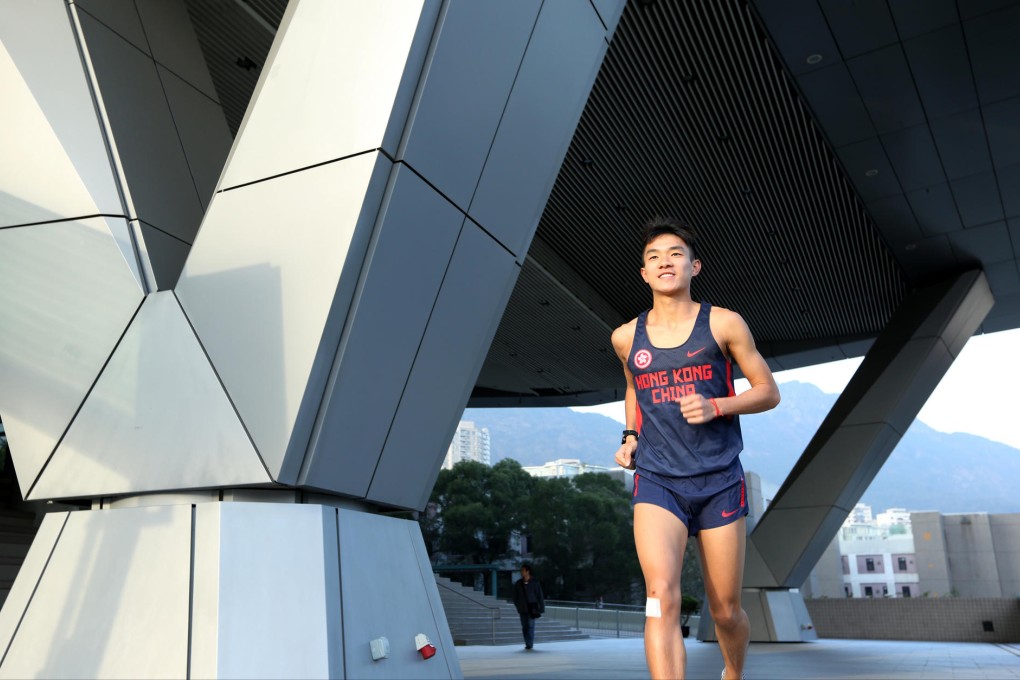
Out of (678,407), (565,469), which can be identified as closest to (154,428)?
(678,407)

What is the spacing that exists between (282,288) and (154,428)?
2.82 ft

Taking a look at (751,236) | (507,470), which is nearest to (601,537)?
(507,470)

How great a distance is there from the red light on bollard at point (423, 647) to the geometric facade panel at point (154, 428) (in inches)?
42.9

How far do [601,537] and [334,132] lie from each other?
44.4 metres

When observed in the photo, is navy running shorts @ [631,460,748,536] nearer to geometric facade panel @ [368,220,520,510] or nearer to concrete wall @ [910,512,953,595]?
geometric facade panel @ [368,220,520,510]

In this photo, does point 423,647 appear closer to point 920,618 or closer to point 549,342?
point 549,342

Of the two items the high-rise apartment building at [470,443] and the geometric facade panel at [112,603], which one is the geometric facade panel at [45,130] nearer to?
the geometric facade panel at [112,603]

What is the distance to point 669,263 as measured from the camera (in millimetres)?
3631

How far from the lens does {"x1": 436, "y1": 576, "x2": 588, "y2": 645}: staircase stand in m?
18.3

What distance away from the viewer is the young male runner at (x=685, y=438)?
324cm

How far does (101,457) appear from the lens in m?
3.92

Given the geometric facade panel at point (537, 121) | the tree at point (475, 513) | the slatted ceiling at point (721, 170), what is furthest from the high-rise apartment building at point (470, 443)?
the geometric facade panel at point (537, 121)

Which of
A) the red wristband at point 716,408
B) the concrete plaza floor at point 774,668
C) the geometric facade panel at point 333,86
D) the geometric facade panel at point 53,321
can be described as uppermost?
the geometric facade panel at point 333,86

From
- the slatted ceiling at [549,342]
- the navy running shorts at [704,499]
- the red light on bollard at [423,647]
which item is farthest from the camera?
the slatted ceiling at [549,342]
